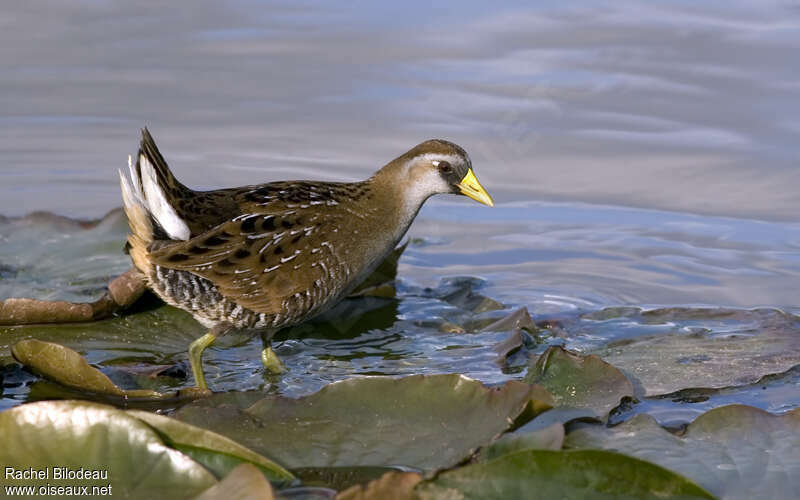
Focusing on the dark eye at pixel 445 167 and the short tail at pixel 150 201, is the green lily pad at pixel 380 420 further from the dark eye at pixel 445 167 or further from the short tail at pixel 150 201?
the dark eye at pixel 445 167

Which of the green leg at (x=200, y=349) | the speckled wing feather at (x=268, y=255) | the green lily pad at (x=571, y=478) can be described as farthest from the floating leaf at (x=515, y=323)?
the green lily pad at (x=571, y=478)

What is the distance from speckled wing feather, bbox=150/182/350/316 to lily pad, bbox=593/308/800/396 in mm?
1192

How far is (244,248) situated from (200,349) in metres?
0.44

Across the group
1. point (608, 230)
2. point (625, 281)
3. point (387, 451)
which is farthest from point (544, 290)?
point (387, 451)

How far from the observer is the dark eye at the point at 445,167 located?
17.2ft

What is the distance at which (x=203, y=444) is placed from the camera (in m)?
3.01

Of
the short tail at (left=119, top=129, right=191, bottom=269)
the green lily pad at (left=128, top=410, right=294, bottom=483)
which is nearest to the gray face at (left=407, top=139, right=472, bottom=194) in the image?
the short tail at (left=119, top=129, right=191, bottom=269)

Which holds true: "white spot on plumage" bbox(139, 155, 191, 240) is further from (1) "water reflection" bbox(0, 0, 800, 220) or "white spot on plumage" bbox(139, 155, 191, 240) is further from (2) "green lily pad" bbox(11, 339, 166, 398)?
(1) "water reflection" bbox(0, 0, 800, 220)

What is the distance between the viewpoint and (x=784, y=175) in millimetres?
6949

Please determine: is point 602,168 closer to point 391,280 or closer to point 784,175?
point 784,175

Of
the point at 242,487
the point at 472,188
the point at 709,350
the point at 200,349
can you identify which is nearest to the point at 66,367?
the point at 200,349

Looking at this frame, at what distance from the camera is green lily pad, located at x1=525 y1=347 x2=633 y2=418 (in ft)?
12.8

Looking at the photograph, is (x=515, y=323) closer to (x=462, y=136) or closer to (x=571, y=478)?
(x=571, y=478)

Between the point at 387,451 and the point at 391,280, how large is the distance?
2488mm
